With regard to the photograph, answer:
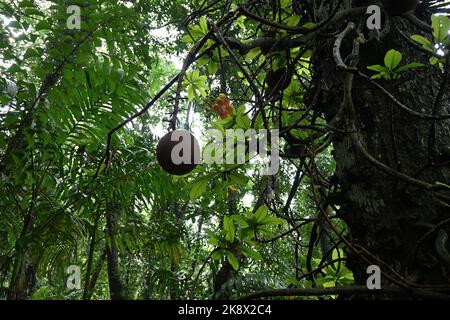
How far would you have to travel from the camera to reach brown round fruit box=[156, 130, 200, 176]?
2.44ft

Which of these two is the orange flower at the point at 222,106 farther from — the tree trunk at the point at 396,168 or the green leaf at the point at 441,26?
the green leaf at the point at 441,26

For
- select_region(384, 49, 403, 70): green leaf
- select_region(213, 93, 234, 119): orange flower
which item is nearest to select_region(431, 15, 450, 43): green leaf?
select_region(384, 49, 403, 70): green leaf

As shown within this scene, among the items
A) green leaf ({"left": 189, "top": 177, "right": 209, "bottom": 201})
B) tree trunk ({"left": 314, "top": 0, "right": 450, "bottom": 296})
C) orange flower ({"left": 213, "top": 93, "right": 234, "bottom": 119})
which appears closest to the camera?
tree trunk ({"left": 314, "top": 0, "right": 450, "bottom": 296})

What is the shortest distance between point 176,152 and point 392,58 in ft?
1.47

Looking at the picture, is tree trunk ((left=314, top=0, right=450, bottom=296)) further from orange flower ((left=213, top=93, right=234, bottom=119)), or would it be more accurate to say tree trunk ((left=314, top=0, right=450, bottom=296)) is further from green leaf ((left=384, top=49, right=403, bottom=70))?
orange flower ((left=213, top=93, right=234, bottom=119))

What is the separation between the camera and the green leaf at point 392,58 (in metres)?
0.74

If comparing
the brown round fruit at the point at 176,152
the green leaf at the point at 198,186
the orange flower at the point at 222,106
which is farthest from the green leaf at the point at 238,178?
the orange flower at the point at 222,106

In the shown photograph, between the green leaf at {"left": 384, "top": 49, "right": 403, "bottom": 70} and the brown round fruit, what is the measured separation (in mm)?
406

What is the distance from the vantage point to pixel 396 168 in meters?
0.73

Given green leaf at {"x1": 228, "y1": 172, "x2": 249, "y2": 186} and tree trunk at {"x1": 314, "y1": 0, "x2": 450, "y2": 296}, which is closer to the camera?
tree trunk at {"x1": 314, "y1": 0, "x2": 450, "y2": 296}

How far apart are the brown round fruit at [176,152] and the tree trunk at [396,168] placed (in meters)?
0.31
